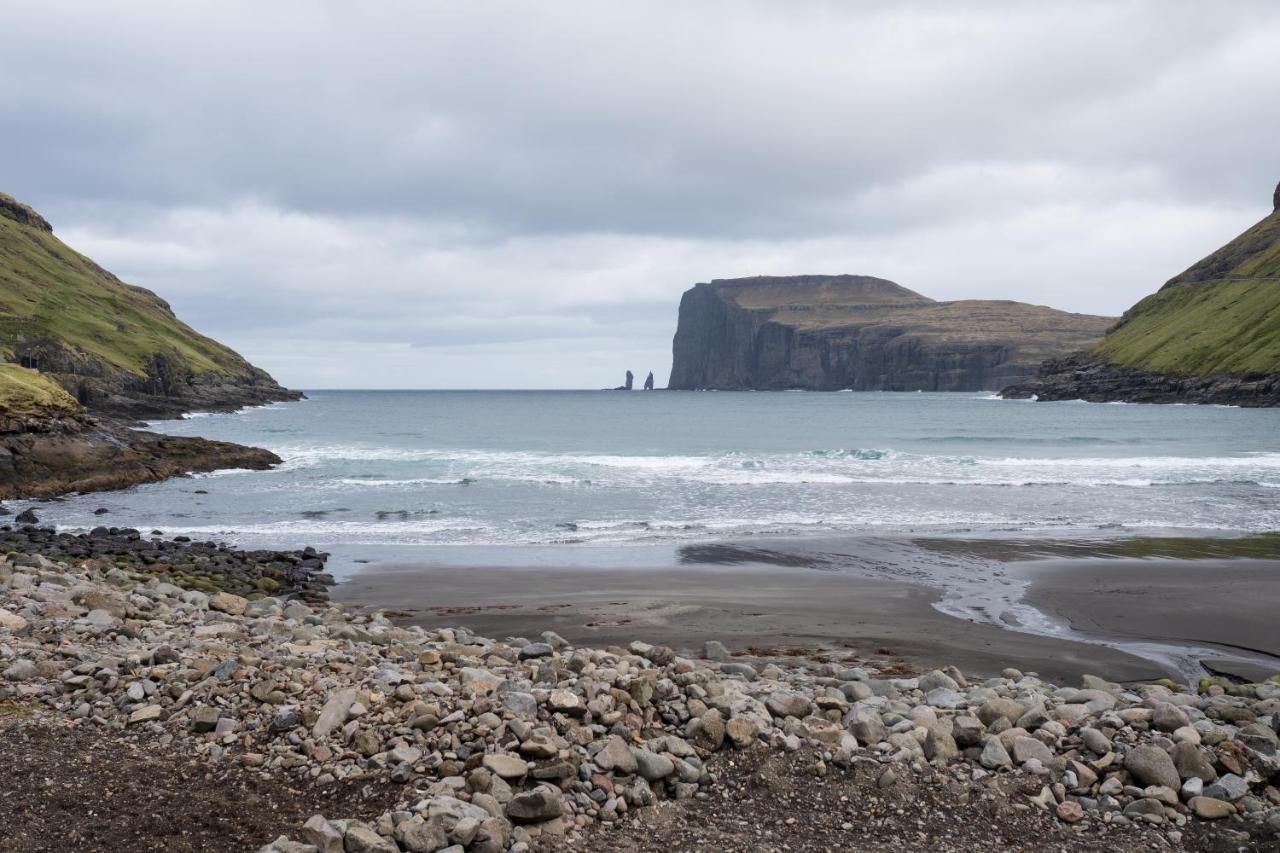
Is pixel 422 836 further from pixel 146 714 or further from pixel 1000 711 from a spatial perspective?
pixel 1000 711

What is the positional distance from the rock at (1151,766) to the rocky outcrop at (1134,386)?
12126cm

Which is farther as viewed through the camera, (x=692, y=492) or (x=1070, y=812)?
(x=692, y=492)

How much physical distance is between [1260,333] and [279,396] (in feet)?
531

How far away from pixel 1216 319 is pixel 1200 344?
9.54 meters

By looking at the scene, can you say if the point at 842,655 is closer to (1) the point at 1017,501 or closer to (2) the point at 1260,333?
(1) the point at 1017,501

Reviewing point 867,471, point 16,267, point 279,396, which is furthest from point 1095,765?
point 279,396

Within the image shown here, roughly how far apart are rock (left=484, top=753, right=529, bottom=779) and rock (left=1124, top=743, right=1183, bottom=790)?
4704 millimetres

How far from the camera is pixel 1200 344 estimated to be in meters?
131

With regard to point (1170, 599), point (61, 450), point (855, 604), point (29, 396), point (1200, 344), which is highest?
point (1200, 344)

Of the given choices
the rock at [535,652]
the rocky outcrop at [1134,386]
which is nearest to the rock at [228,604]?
the rock at [535,652]

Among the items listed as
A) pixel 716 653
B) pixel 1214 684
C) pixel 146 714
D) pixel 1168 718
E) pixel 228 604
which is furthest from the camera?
pixel 228 604

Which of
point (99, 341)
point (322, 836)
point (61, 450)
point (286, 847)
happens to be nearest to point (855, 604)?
point (322, 836)

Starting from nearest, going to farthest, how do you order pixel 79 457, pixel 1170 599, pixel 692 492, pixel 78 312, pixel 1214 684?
pixel 1214 684 → pixel 1170 599 → pixel 692 492 → pixel 79 457 → pixel 78 312

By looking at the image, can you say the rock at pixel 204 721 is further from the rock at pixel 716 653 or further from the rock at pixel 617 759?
the rock at pixel 716 653
